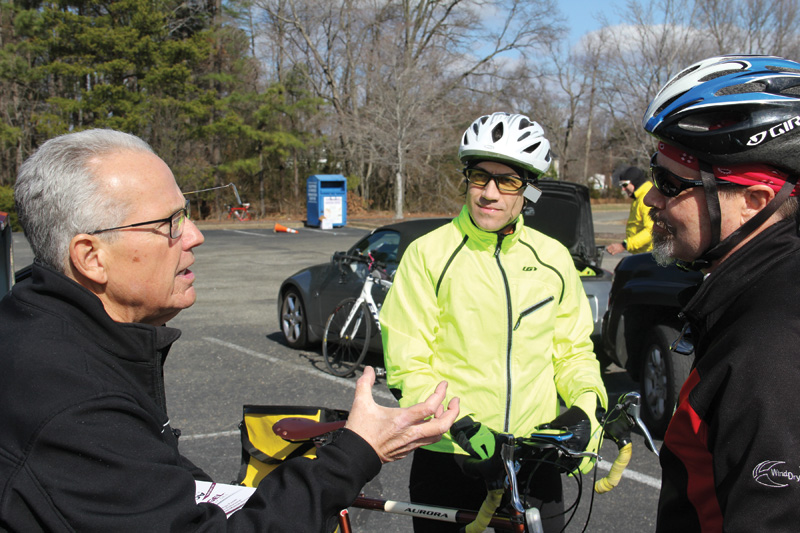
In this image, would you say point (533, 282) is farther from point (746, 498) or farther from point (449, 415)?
point (746, 498)

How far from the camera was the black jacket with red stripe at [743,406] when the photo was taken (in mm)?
1222

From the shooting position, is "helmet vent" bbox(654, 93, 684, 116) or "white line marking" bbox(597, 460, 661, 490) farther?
"white line marking" bbox(597, 460, 661, 490)

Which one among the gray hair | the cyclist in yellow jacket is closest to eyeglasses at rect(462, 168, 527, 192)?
the cyclist in yellow jacket

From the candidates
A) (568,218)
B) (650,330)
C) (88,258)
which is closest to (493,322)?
(88,258)

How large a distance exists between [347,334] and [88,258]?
5382 millimetres

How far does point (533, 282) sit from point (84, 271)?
1587 millimetres

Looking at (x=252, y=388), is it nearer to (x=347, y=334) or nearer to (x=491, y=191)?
(x=347, y=334)

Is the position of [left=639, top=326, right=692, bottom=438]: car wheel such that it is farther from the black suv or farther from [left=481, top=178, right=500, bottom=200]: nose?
[left=481, top=178, right=500, bottom=200]: nose

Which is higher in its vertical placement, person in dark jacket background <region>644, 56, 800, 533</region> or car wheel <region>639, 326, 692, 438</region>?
person in dark jacket background <region>644, 56, 800, 533</region>

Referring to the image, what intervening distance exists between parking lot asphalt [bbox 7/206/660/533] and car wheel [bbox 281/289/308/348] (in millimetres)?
125

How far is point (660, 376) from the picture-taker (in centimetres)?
510

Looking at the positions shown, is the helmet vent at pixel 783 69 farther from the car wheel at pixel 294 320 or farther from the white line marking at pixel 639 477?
the car wheel at pixel 294 320

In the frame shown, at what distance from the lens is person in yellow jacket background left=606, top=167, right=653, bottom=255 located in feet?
23.5

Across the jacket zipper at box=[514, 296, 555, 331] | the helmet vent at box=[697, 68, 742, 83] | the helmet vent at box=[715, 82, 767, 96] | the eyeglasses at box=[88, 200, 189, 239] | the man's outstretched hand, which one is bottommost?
the man's outstretched hand
